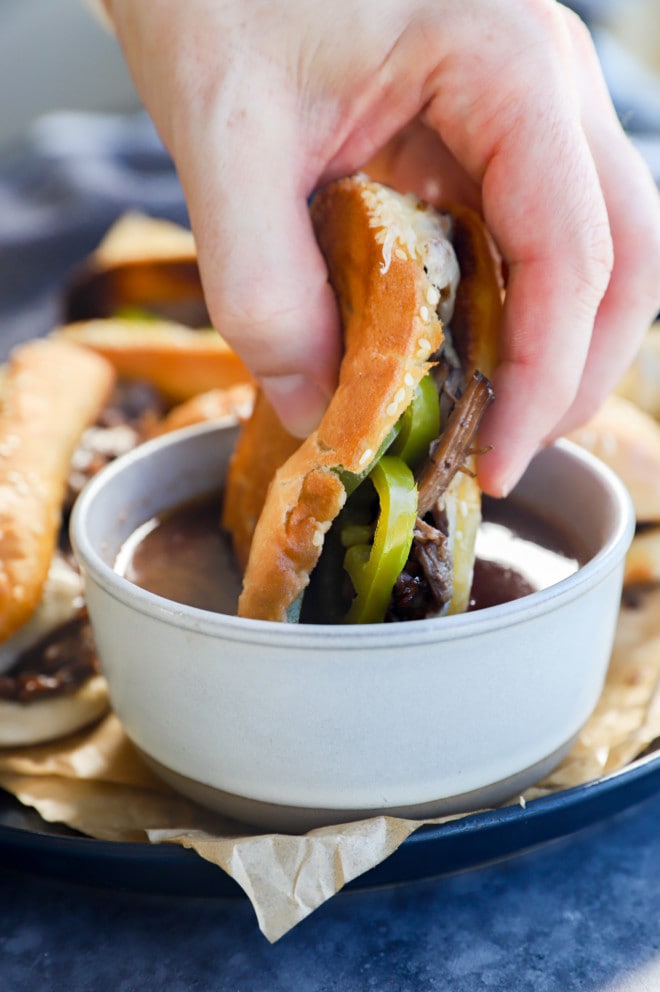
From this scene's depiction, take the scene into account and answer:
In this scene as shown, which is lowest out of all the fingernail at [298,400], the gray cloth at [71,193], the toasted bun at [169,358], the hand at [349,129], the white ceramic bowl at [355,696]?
the gray cloth at [71,193]

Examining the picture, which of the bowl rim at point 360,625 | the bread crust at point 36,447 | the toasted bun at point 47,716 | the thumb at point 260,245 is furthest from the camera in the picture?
the bread crust at point 36,447

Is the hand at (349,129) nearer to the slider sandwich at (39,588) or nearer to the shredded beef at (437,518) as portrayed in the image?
the shredded beef at (437,518)

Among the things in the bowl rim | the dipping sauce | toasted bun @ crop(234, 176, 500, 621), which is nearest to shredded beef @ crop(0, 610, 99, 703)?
the dipping sauce

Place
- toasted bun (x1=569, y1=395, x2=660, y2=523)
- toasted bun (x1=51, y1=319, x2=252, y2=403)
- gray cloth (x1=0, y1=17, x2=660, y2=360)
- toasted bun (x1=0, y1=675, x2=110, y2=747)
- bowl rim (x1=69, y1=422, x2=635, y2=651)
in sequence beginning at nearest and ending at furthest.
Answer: bowl rim (x1=69, y1=422, x2=635, y2=651)
toasted bun (x1=0, y1=675, x2=110, y2=747)
toasted bun (x1=569, y1=395, x2=660, y2=523)
toasted bun (x1=51, y1=319, x2=252, y2=403)
gray cloth (x1=0, y1=17, x2=660, y2=360)

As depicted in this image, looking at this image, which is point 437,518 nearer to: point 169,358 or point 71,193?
point 169,358

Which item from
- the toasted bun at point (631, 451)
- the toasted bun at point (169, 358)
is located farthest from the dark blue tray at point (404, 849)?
the toasted bun at point (169, 358)

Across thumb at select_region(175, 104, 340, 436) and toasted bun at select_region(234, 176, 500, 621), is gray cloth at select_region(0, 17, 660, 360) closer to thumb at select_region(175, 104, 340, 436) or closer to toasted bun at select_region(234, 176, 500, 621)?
thumb at select_region(175, 104, 340, 436)
